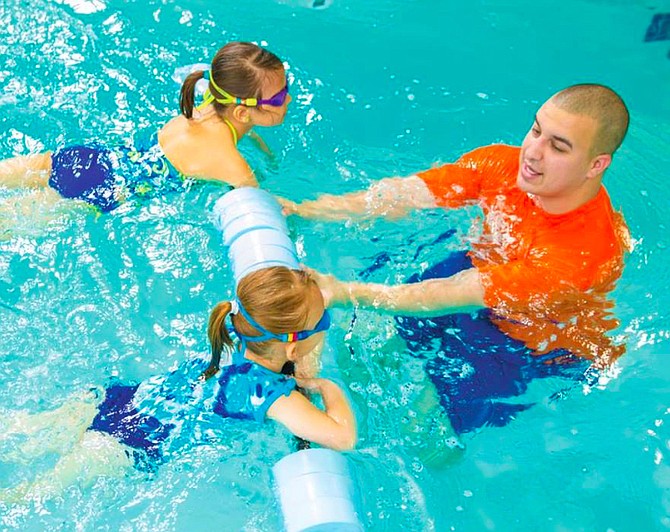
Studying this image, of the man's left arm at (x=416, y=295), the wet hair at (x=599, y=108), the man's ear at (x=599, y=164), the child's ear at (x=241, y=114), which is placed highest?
the wet hair at (x=599, y=108)

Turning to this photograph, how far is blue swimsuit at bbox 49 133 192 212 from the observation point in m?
3.94

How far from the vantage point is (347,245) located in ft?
13.4

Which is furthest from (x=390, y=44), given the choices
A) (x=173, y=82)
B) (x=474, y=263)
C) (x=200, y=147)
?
(x=474, y=263)

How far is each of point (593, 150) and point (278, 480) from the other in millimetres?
1685

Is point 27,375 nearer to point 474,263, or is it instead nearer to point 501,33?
point 474,263

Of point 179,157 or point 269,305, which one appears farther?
point 179,157

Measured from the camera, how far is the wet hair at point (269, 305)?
2730 mm

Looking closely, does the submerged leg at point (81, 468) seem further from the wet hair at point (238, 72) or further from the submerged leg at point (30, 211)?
the wet hair at point (238, 72)

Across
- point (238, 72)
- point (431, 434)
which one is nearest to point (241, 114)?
point (238, 72)

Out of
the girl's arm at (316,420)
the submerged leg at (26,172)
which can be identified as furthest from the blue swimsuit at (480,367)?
the submerged leg at (26,172)

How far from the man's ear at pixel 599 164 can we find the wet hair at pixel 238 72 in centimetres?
169

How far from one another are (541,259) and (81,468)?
1931 millimetres

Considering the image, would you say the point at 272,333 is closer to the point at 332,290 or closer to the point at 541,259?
the point at 332,290

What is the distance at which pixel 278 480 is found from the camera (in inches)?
112
